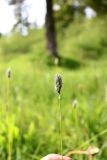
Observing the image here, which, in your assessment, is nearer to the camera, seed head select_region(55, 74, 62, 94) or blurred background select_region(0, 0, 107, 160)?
seed head select_region(55, 74, 62, 94)

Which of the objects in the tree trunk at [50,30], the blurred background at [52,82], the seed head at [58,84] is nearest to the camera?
the seed head at [58,84]

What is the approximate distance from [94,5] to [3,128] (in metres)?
15.3

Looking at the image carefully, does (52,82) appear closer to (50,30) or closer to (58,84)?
(58,84)

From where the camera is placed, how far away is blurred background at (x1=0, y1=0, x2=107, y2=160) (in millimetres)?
2207

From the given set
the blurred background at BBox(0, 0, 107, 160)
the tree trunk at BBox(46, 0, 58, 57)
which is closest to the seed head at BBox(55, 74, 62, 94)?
the blurred background at BBox(0, 0, 107, 160)

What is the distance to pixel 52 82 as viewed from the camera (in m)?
6.38

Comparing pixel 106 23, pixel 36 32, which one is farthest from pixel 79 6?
pixel 36 32

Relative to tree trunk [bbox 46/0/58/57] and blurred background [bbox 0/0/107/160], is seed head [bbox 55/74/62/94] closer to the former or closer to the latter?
blurred background [bbox 0/0/107/160]

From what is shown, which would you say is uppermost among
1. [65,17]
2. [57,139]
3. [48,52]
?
[65,17]

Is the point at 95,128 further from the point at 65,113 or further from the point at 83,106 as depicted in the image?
the point at 65,113

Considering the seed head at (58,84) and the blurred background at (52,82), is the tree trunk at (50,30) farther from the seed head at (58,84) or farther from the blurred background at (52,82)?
the seed head at (58,84)

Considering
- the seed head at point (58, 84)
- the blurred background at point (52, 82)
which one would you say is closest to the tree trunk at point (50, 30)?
the blurred background at point (52, 82)

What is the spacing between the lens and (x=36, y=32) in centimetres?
2794

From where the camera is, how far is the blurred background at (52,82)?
221 centimetres
